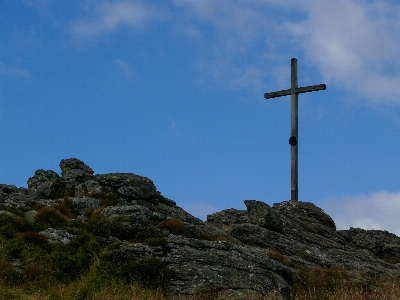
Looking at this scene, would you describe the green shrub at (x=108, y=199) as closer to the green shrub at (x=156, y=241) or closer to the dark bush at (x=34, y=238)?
the dark bush at (x=34, y=238)

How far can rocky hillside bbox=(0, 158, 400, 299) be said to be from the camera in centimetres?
2019

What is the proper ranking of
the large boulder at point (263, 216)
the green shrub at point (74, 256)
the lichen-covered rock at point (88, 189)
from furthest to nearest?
the large boulder at point (263, 216), the lichen-covered rock at point (88, 189), the green shrub at point (74, 256)

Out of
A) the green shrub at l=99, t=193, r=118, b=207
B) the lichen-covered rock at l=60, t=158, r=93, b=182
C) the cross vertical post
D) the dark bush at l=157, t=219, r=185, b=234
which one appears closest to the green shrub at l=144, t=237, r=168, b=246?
the dark bush at l=157, t=219, r=185, b=234

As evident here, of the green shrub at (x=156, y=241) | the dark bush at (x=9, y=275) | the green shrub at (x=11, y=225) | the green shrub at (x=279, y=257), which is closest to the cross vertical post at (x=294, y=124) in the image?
the green shrub at (x=279, y=257)

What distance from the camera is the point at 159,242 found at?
870 inches

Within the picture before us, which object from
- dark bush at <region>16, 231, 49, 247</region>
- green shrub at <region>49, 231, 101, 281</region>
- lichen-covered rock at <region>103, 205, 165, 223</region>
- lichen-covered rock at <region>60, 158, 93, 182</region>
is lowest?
green shrub at <region>49, 231, 101, 281</region>

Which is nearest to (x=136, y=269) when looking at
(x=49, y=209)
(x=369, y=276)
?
(x=49, y=209)

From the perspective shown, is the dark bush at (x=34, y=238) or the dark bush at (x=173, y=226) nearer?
the dark bush at (x=34, y=238)

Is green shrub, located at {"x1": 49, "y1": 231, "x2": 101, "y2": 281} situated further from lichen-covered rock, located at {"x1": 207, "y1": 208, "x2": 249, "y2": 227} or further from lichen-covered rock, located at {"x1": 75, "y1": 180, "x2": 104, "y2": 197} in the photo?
lichen-covered rock, located at {"x1": 207, "y1": 208, "x2": 249, "y2": 227}

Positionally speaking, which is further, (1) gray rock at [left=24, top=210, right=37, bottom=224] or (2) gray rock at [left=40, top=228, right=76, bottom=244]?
(1) gray rock at [left=24, top=210, right=37, bottom=224]

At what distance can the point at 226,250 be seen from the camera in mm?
22641

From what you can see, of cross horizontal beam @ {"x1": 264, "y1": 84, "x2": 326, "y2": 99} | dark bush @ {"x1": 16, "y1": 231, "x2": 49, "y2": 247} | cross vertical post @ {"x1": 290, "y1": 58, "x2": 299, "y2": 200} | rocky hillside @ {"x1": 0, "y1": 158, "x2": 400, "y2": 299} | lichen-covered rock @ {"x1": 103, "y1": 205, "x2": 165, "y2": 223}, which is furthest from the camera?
cross vertical post @ {"x1": 290, "y1": 58, "x2": 299, "y2": 200}

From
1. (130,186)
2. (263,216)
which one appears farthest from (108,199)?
(263,216)

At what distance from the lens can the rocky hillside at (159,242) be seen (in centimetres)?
2019
